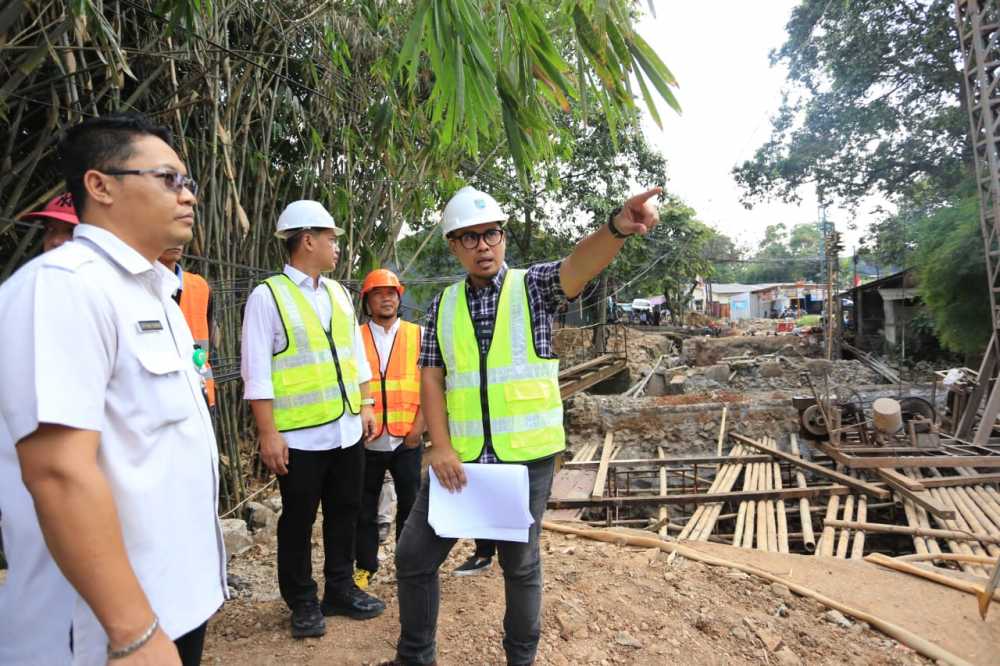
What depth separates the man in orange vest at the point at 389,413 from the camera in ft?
10.8

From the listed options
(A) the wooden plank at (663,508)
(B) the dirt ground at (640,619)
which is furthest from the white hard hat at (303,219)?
(A) the wooden plank at (663,508)

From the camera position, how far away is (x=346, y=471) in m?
2.70

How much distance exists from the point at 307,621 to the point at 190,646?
4.79 feet

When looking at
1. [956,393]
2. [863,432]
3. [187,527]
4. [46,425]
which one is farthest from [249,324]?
[956,393]

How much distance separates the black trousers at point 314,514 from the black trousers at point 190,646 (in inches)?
49.4

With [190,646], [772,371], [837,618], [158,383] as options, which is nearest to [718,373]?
[772,371]

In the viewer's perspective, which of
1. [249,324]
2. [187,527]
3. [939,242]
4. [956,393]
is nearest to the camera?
[187,527]

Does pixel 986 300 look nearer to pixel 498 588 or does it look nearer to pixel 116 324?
pixel 498 588

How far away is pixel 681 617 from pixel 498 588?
35.9 inches

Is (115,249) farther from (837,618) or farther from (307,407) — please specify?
(837,618)

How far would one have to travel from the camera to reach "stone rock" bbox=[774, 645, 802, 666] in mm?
2684

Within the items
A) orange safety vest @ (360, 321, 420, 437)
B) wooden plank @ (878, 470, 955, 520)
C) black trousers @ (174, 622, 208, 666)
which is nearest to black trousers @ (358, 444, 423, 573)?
orange safety vest @ (360, 321, 420, 437)

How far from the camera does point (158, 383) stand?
3.77 feet

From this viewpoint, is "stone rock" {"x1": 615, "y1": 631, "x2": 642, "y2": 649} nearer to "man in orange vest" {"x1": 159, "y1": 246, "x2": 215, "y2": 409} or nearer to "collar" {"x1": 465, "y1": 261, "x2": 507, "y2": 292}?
"collar" {"x1": 465, "y1": 261, "x2": 507, "y2": 292}
